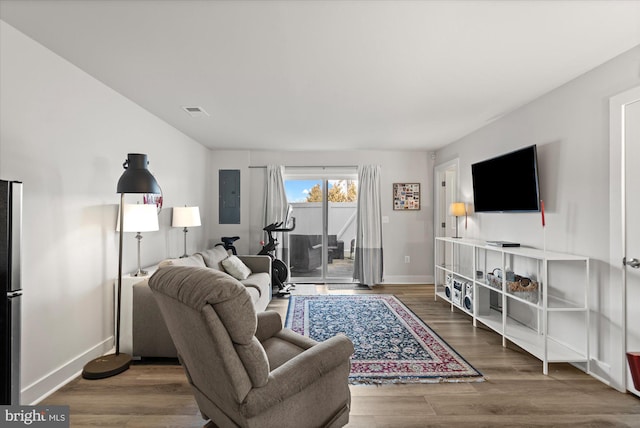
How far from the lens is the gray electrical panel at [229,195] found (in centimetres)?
598

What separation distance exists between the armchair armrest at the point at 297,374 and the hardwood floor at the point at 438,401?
2.06 feet

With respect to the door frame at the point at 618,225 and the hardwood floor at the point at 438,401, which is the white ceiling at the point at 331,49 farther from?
the hardwood floor at the point at 438,401

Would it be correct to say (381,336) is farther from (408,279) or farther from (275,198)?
(275,198)

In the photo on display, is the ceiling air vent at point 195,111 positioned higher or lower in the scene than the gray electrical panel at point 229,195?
higher

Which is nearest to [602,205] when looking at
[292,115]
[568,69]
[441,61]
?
[568,69]

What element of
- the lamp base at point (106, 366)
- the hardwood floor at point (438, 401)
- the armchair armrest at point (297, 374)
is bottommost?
the hardwood floor at point (438, 401)

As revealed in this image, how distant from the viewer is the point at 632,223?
2.36 metres

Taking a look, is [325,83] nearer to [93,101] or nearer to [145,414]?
[93,101]

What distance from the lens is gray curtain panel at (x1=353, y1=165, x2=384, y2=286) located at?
19.3 feet

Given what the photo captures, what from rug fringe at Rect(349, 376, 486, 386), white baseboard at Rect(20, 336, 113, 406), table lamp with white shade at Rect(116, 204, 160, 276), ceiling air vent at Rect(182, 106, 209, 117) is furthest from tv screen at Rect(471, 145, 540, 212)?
white baseboard at Rect(20, 336, 113, 406)

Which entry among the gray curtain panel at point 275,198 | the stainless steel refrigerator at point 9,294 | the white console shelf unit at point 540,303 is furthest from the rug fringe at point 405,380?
the gray curtain panel at point 275,198

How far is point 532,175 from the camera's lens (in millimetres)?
3236

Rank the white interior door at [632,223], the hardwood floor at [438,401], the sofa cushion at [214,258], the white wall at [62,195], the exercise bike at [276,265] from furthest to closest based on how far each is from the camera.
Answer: the exercise bike at [276,265] < the sofa cushion at [214,258] < the white interior door at [632,223] < the white wall at [62,195] < the hardwood floor at [438,401]

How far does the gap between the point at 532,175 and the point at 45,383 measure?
445 cm
